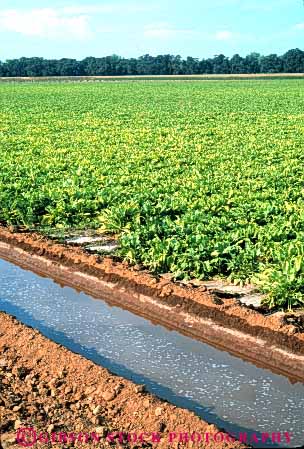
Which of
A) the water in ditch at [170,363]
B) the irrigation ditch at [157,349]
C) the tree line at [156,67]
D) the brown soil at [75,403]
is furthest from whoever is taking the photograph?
the tree line at [156,67]

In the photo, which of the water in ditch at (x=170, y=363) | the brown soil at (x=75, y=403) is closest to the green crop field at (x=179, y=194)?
the water in ditch at (x=170, y=363)

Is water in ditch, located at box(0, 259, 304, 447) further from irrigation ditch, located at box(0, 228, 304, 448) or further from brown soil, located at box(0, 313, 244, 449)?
brown soil, located at box(0, 313, 244, 449)

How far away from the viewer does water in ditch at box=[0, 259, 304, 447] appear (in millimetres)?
5164

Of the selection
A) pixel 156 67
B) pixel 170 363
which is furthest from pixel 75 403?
pixel 156 67

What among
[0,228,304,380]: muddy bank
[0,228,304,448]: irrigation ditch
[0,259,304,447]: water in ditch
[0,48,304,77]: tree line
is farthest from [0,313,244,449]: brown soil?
[0,48,304,77]: tree line

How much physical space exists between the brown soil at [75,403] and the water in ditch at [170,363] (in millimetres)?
333

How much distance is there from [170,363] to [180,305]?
1180mm

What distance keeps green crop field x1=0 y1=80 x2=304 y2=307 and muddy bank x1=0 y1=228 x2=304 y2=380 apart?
0.43m

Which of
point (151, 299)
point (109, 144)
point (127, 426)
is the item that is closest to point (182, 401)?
point (127, 426)

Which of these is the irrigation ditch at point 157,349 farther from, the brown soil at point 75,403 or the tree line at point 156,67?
the tree line at point 156,67

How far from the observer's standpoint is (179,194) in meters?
11.8

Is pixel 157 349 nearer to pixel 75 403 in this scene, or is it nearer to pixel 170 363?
pixel 170 363

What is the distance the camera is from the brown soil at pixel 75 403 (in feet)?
15.4

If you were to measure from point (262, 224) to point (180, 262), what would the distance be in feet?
8.08
